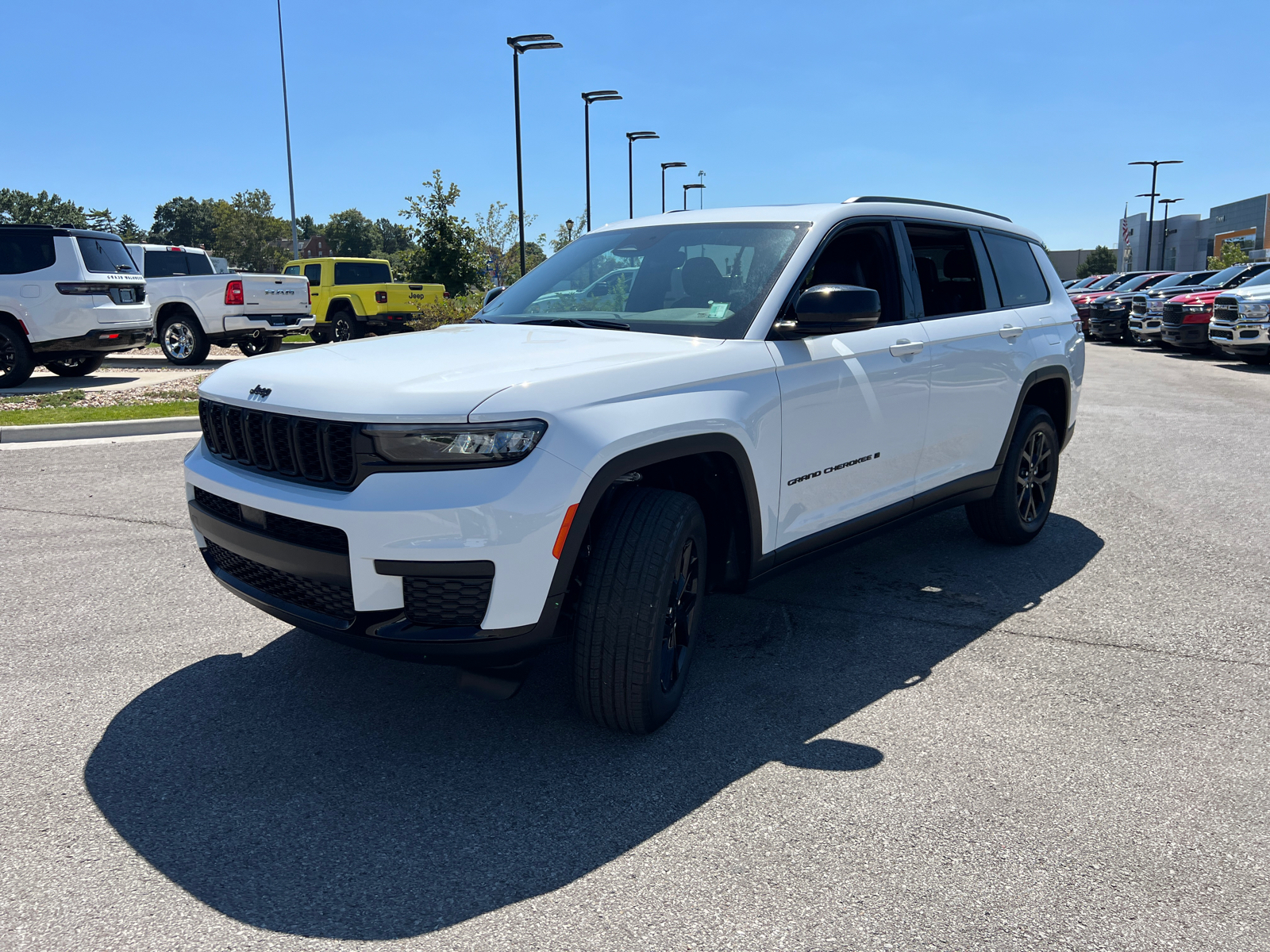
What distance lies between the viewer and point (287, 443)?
123 inches

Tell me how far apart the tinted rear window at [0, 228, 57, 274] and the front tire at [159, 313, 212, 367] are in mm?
3441

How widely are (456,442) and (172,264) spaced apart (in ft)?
56.2

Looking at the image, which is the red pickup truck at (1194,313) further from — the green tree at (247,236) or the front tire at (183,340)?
the green tree at (247,236)

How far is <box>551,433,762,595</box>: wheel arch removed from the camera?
2.96 meters

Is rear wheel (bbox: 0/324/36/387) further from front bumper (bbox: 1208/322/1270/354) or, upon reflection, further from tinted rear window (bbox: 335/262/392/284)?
front bumper (bbox: 1208/322/1270/354)

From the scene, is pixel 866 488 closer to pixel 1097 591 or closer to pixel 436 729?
pixel 1097 591

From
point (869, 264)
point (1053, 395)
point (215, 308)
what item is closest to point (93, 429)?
point (215, 308)

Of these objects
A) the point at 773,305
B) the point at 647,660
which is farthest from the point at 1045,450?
the point at 647,660

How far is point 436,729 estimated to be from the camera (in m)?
3.48

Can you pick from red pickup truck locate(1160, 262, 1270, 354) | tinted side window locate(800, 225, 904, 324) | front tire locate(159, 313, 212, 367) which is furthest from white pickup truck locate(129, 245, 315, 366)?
red pickup truck locate(1160, 262, 1270, 354)

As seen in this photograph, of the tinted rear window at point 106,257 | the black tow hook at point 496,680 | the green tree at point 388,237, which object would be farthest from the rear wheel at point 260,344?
the green tree at point 388,237

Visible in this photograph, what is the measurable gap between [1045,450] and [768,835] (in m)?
3.86

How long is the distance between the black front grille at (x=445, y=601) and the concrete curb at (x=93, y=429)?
811 cm

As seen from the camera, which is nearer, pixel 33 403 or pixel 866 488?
pixel 866 488
